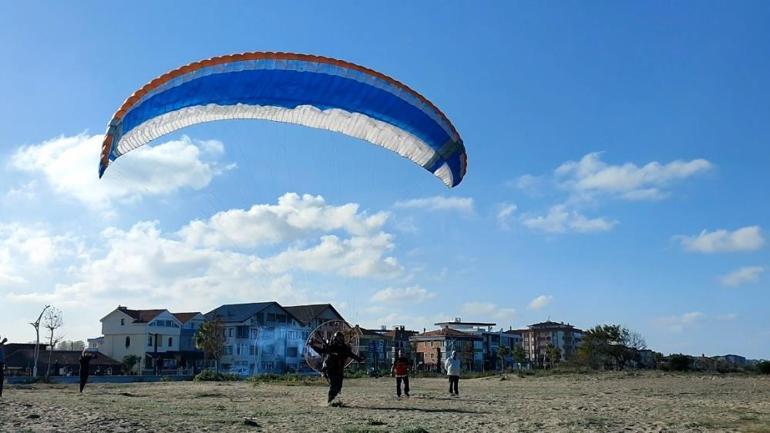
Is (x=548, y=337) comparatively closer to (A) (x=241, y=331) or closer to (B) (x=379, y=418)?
(A) (x=241, y=331)

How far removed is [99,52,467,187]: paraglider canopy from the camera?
47.6 ft

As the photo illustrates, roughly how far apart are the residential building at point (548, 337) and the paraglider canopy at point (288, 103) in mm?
130073

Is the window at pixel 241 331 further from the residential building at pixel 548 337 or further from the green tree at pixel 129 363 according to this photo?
the residential building at pixel 548 337

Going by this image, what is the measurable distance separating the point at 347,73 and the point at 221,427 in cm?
774

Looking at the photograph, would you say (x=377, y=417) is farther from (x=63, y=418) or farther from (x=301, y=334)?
(x=301, y=334)

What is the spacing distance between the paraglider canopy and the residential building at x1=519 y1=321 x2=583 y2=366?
130 metres

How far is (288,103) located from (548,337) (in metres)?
139

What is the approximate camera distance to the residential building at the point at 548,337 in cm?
14388

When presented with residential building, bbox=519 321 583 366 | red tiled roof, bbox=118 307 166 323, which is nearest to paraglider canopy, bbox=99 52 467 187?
red tiled roof, bbox=118 307 166 323

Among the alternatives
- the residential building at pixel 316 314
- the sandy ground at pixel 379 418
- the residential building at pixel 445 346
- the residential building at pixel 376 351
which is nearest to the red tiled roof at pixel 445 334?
the residential building at pixel 445 346

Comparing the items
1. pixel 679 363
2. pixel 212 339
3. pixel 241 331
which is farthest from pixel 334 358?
pixel 241 331

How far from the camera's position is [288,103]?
51.3ft

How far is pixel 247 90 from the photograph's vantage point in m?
15.1

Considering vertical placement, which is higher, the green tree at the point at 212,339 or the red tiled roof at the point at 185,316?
the red tiled roof at the point at 185,316
